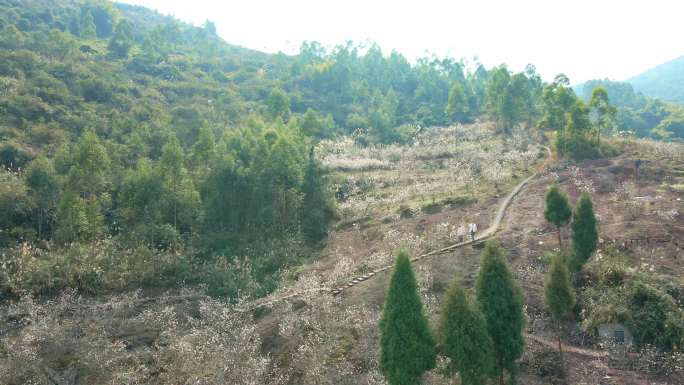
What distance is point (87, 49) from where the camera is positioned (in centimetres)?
7819

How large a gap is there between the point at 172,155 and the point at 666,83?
180245 mm

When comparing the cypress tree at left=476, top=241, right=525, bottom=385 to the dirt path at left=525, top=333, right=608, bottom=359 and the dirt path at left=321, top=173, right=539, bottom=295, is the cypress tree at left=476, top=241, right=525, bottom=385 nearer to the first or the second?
the dirt path at left=525, top=333, right=608, bottom=359

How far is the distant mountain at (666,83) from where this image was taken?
149m

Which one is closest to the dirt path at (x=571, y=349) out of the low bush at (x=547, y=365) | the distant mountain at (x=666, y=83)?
the low bush at (x=547, y=365)

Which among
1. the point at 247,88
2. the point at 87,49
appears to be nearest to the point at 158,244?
the point at 247,88

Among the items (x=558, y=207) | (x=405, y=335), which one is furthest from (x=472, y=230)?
(x=405, y=335)

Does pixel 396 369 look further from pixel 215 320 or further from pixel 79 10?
pixel 79 10

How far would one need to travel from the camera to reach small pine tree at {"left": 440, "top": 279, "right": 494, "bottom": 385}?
1450 cm

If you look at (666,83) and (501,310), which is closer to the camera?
(501,310)

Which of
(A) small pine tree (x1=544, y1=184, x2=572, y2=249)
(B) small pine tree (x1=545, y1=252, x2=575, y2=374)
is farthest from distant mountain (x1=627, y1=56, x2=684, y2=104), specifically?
(B) small pine tree (x1=545, y1=252, x2=575, y2=374)

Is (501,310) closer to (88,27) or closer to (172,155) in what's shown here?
(172,155)

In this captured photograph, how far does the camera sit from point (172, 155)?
31984 millimetres

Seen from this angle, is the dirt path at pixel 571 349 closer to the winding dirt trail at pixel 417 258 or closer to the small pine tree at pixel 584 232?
the small pine tree at pixel 584 232

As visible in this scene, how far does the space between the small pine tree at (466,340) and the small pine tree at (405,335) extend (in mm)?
744
